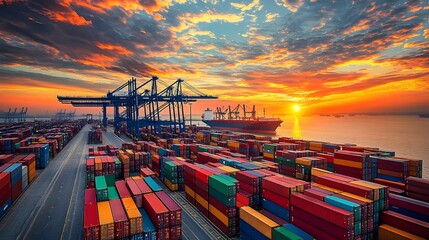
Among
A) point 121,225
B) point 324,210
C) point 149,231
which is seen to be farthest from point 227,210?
point 121,225

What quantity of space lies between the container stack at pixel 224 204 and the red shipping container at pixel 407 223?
505 inches

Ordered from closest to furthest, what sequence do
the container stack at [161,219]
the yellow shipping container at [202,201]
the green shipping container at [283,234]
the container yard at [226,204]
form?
the green shipping container at [283,234] < the container yard at [226,204] < the container stack at [161,219] < the yellow shipping container at [202,201]

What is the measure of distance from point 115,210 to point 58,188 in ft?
73.9

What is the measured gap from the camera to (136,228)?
16734 millimetres

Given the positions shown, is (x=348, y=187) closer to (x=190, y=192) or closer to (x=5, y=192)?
(x=190, y=192)

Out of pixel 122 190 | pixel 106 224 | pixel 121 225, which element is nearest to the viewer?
pixel 106 224

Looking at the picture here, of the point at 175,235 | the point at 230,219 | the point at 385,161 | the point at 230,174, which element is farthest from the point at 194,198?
the point at 385,161

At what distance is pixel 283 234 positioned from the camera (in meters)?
16.0

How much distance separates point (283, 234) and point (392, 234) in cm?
925

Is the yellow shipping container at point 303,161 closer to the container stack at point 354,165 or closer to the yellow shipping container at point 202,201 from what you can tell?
the container stack at point 354,165

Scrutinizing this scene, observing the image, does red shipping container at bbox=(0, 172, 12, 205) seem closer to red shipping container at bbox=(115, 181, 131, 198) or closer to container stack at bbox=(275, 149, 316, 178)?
red shipping container at bbox=(115, 181, 131, 198)

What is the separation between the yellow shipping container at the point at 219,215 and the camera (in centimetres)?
2152

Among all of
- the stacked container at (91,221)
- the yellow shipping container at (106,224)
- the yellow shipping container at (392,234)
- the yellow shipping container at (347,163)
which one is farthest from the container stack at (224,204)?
the yellow shipping container at (347,163)

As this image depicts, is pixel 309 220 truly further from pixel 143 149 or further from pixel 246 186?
pixel 143 149
